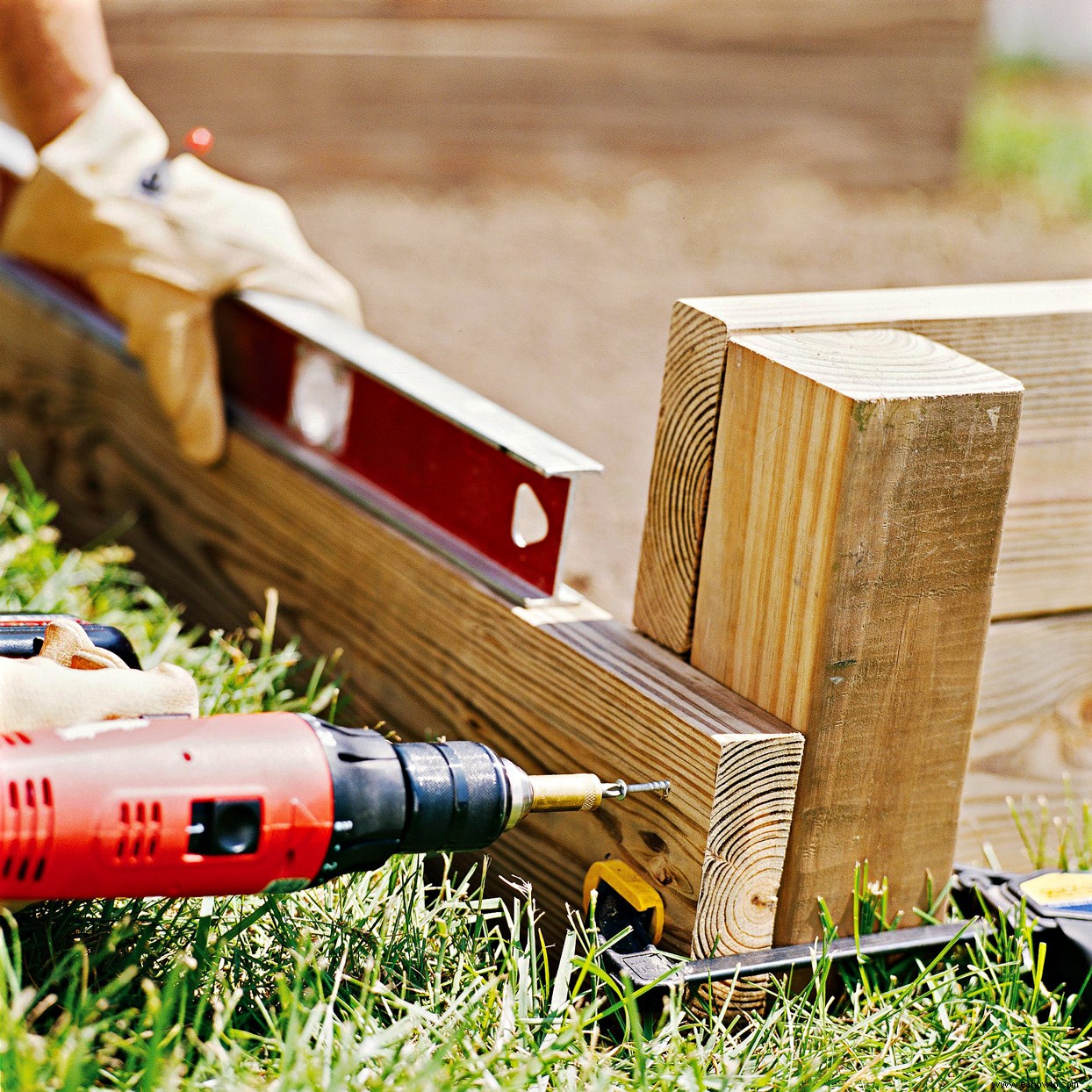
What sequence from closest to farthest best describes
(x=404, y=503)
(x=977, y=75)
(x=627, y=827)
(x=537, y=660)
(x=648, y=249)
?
(x=627, y=827)
(x=537, y=660)
(x=404, y=503)
(x=648, y=249)
(x=977, y=75)

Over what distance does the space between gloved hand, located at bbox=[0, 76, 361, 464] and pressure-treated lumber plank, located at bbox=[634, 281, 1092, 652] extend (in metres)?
0.91

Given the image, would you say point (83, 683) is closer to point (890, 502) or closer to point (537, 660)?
point (537, 660)

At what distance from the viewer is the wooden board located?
16.7ft

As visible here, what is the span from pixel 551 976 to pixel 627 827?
237mm

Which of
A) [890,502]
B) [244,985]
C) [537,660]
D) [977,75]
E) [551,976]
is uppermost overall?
[977,75]

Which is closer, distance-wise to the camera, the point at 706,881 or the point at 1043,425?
the point at 706,881

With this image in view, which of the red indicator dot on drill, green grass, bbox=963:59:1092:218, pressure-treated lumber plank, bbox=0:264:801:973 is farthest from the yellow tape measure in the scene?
green grass, bbox=963:59:1092:218

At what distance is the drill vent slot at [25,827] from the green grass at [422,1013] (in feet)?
0.18


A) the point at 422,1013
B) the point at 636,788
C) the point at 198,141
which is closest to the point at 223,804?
the point at 422,1013

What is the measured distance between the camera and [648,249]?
4.76 metres

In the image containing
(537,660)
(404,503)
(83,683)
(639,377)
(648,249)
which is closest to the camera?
(83,683)

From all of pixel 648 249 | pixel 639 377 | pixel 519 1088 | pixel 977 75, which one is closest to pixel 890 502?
pixel 519 1088

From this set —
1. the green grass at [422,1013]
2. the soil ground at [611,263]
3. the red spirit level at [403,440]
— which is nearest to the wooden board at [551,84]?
the soil ground at [611,263]

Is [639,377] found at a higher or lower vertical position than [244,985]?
higher
